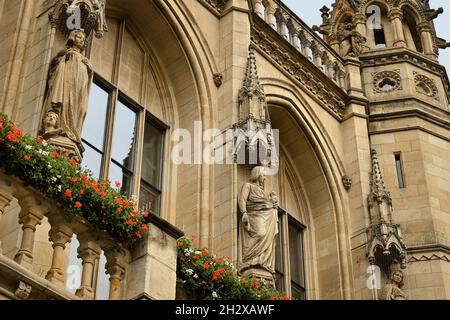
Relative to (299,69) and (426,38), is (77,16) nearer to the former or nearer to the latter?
(299,69)

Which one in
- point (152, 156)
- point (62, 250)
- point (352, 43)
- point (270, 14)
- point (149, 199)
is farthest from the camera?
point (352, 43)

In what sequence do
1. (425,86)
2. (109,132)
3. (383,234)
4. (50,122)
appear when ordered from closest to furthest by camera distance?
(50,122) → (109,132) → (383,234) → (425,86)

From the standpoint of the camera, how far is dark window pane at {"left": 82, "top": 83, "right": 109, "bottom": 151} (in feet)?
50.5

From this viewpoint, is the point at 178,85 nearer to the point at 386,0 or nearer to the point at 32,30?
the point at 32,30

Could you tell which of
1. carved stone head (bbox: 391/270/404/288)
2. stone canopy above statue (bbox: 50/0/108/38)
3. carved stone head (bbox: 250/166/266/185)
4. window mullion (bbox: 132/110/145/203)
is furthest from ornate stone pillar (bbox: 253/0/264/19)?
stone canopy above statue (bbox: 50/0/108/38)

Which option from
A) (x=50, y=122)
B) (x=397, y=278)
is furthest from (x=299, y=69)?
(x=50, y=122)

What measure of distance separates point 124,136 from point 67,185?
6.51 m

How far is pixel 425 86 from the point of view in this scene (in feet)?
72.6

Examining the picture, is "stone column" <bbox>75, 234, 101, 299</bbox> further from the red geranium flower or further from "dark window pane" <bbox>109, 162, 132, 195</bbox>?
"dark window pane" <bbox>109, 162, 132, 195</bbox>

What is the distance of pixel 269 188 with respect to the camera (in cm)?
1634

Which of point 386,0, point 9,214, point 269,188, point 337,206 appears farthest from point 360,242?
point 9,214

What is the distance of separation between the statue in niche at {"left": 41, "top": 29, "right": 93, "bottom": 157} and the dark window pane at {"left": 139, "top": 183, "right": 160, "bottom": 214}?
10.8 feet

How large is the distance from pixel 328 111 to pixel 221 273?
986 centimetres

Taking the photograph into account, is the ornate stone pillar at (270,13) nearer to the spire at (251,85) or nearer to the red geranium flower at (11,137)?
the spire at (251,85)
